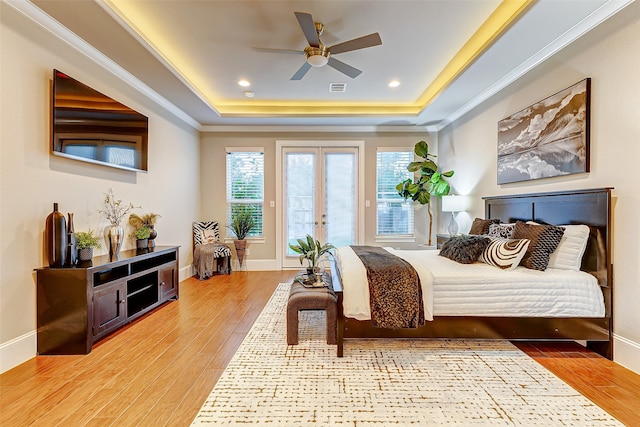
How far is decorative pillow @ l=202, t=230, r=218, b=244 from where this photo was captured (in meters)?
5.42

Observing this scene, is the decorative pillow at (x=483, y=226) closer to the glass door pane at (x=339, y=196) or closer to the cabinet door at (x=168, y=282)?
the glass door pane at (x=339, y=196)

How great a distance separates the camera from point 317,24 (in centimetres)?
284

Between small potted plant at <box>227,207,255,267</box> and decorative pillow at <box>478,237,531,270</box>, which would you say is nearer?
decorative pillow at <box>478,237,531,270</box>

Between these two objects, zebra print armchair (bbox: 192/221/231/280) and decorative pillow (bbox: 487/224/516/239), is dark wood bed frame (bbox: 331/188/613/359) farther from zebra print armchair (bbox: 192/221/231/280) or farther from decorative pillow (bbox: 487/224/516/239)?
zebra print armchair (bbox: 192/221/231/280)

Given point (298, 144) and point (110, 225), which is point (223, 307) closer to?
point (110, 225)

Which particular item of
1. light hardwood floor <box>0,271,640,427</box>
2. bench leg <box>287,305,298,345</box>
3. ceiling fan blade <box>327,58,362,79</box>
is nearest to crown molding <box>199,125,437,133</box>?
ceiling fan blade <box>327,58,362,79</box>

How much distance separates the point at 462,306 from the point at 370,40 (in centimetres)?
251

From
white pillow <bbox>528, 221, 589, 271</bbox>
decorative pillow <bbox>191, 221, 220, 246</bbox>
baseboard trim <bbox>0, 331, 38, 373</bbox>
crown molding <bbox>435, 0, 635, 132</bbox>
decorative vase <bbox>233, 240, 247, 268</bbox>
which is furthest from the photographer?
decorative vase <bbox>233, 240, 247, 268</bbox>

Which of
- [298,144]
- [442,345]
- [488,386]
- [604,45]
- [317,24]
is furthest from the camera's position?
[298,144]

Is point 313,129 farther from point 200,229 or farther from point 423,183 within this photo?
point 200,229

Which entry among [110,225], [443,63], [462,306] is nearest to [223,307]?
[110,225]

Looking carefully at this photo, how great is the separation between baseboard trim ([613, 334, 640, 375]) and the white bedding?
0.22 m

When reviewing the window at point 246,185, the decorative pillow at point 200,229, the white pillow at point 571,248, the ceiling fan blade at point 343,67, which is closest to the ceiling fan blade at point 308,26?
the ceiling fan blade at point 343,67

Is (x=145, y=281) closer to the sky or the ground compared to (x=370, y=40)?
closer to the ground
